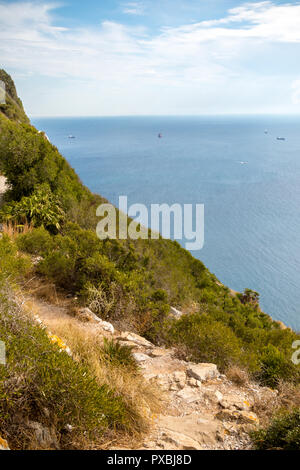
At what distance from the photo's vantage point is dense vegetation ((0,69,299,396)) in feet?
18.6

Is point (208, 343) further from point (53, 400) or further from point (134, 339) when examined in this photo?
point (53, 400)

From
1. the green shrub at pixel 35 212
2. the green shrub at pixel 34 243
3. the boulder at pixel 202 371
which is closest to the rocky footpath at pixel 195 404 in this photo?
the boulder at pixel 202 371

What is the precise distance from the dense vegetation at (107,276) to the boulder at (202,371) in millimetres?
340

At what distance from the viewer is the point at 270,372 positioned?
5.42 m

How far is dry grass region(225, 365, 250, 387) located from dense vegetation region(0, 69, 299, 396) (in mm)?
272

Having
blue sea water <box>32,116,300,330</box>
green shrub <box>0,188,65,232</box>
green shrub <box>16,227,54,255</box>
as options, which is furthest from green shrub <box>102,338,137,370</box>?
blue sea water <box>32,116,300,330</box>

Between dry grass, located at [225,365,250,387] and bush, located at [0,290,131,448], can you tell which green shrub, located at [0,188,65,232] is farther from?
bush, located at [0,290,131,448]

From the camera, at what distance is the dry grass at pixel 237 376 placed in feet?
16.0

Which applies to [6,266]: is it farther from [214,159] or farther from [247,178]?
[214,159]

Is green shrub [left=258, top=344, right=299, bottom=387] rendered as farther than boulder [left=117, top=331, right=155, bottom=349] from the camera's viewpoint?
No

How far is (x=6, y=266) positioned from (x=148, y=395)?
3.28m

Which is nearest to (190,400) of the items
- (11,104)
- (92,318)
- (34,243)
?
(92,318)

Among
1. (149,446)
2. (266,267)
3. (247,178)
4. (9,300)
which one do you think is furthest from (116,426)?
(247,178)

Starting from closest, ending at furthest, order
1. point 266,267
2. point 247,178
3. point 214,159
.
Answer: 1. point 266,267
2. point 247,178
3. point 214,159
